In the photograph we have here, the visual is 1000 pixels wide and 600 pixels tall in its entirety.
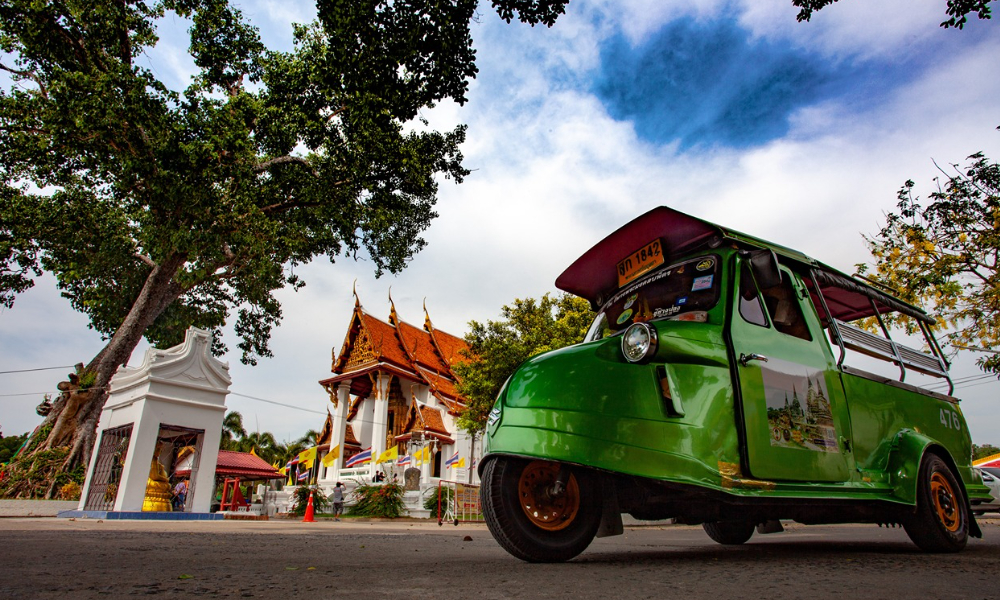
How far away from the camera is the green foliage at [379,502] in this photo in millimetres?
17641

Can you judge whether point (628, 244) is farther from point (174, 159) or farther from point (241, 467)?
point (241, 467)

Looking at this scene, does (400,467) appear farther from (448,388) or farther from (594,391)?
(594,391)

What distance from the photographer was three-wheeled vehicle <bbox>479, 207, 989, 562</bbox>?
2609 mm

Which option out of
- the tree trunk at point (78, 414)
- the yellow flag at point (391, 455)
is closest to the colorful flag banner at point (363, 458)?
the yellow flag at point (391, 455)

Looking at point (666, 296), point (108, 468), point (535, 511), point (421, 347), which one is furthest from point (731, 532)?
point (421, 347)

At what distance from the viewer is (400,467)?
22531mm

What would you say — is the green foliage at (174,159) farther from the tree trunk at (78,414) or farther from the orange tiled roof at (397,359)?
the orange tiled roof at (397,359)

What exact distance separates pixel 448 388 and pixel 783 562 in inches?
1096

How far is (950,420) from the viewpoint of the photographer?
449 cm

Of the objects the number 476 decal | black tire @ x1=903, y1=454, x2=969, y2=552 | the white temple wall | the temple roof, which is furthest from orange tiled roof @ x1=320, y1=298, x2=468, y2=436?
black tire @ x1=903, y1=454, x2=969, y2=552

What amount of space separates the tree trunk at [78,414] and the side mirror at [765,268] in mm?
17195

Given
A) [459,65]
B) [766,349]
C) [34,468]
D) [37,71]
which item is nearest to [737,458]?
[766,349]

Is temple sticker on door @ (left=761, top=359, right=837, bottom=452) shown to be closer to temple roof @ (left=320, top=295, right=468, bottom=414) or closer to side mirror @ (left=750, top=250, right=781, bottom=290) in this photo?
side mirror @ (left=750, top=250, right=781, bottom=290)

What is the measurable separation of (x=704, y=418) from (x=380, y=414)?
27.5 meters
